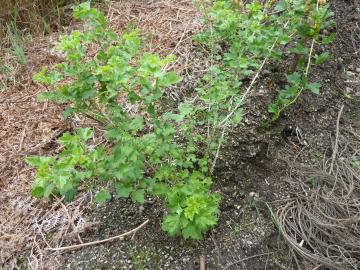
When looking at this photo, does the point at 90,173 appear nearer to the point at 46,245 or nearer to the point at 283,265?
the point at 46,245

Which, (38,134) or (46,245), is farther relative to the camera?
(38,134)

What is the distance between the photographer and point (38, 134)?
2479mm

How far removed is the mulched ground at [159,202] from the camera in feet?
6.40

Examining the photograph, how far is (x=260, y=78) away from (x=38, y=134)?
58.5 inches

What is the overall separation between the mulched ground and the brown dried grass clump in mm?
Answer: 78

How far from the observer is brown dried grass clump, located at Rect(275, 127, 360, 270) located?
2.05 meters

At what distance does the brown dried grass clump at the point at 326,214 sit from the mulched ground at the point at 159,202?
0.08 m

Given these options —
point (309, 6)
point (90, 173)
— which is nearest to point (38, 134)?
point (90, 173)

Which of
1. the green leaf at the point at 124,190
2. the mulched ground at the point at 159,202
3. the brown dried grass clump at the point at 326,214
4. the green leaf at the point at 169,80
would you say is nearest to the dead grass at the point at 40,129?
the mulched ground at the point at 159,202

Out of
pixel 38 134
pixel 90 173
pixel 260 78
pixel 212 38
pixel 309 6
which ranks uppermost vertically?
pixel 309 6

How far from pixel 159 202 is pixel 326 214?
0.93 m

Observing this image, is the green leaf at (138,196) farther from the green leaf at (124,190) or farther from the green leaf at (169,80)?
the green leaf at (169,80)

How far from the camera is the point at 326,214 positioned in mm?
2217

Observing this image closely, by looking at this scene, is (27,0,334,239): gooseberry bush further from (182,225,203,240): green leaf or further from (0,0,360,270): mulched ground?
(0,0,360,270): mulched ground
